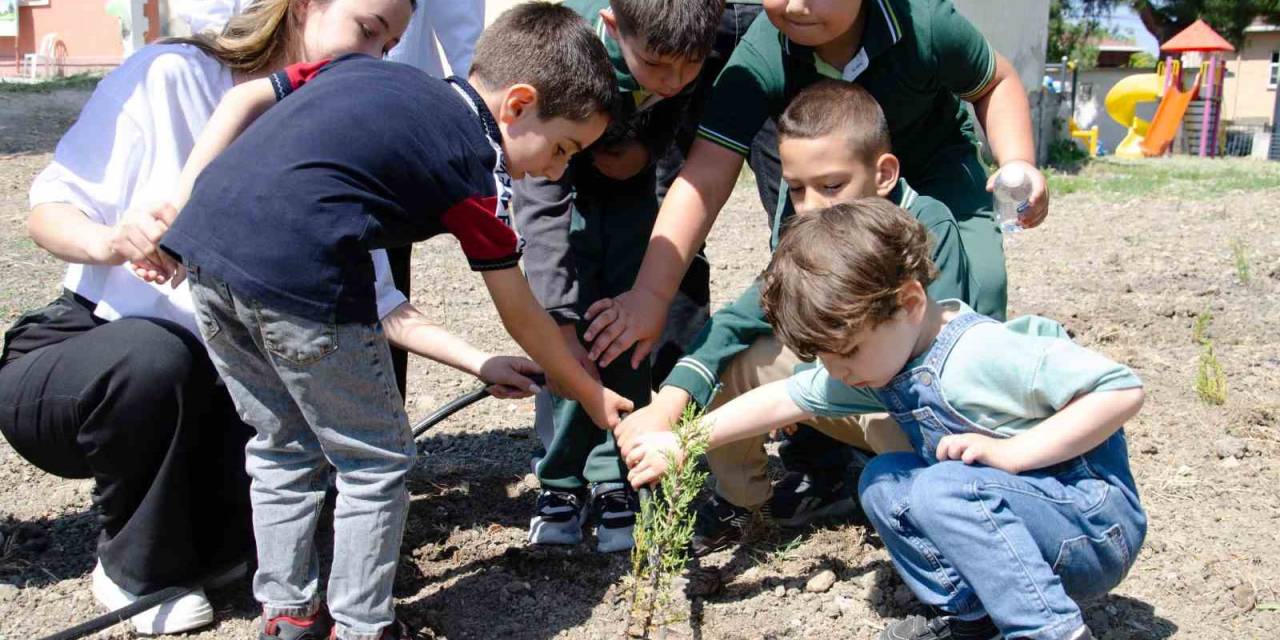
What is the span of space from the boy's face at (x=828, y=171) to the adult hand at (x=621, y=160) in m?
0.59

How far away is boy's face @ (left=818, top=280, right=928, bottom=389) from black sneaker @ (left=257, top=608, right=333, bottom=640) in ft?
4.19

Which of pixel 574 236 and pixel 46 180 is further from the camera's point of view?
pixel 574 236

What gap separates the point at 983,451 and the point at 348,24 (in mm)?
1724

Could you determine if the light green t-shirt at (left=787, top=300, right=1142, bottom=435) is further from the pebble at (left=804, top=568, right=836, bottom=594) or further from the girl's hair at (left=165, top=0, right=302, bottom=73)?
the girl's hair at (left=165, top=0, right=302, bottom=73)

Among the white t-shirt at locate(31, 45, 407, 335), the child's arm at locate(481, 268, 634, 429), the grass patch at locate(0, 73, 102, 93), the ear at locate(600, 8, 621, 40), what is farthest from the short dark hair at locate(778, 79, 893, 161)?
the grass patch at locate(0, 73, 102, 93)

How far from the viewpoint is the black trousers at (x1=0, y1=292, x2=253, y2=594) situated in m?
2.62

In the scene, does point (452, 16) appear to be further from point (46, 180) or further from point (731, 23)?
point (46, 180)

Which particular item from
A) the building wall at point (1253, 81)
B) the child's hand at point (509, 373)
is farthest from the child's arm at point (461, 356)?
the building wall at point (1253, 81)

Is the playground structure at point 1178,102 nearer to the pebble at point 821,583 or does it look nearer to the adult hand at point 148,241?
the pebble at point 821,583

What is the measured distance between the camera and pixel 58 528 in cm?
324

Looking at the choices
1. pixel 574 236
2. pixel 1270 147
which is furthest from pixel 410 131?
pixel 1270 147

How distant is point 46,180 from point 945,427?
217 centimetres

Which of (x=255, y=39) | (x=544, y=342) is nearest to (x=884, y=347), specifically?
(x=544, y=342)

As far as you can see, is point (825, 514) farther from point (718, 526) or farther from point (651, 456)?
point (651, 456)
